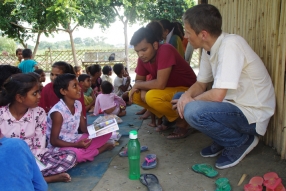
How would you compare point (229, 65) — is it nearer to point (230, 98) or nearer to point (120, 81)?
point (230, 98)

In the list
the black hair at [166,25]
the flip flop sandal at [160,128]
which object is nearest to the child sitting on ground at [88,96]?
the black hair at [166,25]

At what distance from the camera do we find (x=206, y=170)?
2.37 m

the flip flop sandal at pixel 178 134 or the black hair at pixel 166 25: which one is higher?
the black hair at pixel 166 25

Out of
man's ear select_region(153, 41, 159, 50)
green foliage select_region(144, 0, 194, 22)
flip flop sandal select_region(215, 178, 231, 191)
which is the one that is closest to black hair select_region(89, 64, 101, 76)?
man's ear select_region(153, 41, 159, 50)

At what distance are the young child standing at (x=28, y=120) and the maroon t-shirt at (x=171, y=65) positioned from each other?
1447 millimetres

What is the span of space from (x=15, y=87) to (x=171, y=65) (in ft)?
5.56

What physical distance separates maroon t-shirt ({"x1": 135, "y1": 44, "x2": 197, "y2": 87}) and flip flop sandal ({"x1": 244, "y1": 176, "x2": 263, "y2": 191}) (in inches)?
62.2

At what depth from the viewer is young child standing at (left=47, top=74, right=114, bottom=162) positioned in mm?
2703

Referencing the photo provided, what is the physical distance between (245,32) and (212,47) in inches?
28.2

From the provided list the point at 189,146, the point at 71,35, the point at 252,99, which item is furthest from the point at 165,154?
the point at 71,35

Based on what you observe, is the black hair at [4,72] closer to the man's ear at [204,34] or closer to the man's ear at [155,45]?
the man's ear at [155,45]

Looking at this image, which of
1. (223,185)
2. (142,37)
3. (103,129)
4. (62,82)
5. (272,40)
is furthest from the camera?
(142,37)

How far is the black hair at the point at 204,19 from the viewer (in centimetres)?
230

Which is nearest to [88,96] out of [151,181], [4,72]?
[4,72]
